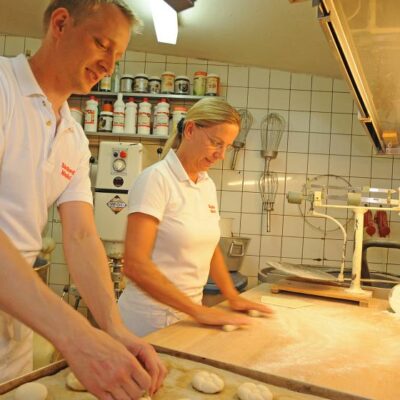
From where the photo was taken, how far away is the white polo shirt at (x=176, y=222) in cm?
128

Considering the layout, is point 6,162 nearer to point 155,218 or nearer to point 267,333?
point 155,218

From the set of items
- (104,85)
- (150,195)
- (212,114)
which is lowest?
(150,195)

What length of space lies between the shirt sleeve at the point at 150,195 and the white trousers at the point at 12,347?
1.39ft

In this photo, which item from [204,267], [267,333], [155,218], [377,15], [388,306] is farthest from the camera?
[388,306]

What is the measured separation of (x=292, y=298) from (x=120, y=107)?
194cm

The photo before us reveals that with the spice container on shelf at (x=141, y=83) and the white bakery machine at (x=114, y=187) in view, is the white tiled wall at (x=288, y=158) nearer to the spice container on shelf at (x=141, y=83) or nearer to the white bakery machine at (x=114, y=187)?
the spice container on shelf at (x=141, y=83)

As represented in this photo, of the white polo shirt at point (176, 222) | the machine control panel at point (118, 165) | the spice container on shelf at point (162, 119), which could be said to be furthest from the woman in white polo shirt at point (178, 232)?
Result: the spice container on shelf at point (162, 119)

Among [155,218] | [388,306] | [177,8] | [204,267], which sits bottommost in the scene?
[388,306]

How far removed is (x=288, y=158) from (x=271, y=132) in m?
0.22

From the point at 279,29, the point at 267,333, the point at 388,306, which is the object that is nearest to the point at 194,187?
the point at 267,333

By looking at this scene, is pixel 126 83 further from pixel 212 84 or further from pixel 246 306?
pixel 246 306

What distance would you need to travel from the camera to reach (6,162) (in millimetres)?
888

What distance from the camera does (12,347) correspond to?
39.1 inches

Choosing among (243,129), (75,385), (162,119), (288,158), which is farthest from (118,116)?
(75,385)
